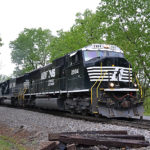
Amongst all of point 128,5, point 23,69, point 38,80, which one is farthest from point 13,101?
point 23,69

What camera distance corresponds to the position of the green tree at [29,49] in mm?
42469

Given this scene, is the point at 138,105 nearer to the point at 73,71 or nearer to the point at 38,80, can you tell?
the point at 73,71

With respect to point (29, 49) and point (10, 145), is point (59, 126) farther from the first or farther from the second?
point (29, 49)

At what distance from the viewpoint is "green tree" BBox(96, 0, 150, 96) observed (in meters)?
17.2

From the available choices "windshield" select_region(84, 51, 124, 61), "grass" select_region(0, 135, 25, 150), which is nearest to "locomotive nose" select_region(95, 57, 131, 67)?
"windshield" select_region(84, 51, 124, 61)

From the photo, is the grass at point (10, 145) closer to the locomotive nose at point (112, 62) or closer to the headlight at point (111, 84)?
the headlight at point (111, 84)

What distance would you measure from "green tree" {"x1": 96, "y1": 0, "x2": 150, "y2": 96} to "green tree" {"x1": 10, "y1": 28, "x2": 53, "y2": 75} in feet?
79.7

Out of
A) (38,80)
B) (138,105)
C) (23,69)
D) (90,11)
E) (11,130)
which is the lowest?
(11,130)

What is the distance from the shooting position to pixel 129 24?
706 inches

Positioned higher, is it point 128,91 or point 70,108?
point 128,91

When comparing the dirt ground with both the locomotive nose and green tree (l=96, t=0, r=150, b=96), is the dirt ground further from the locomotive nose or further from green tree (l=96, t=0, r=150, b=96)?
green tree (l=96, t=0, r=150, b=96)

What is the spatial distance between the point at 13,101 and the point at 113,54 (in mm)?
15750

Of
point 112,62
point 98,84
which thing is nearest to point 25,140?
point 98,84

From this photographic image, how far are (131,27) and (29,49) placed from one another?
28.5 meters
